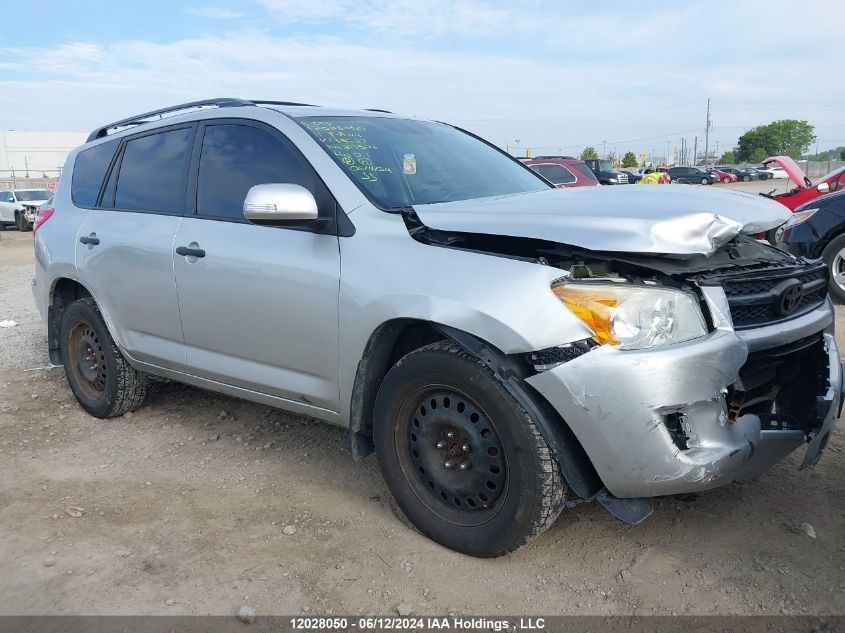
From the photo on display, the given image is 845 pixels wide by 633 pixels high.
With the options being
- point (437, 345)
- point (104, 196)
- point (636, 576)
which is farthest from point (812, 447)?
point (104, 196)

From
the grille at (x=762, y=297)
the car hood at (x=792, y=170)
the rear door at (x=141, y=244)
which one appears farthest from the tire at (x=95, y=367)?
the car hood at (x=792, y=170)

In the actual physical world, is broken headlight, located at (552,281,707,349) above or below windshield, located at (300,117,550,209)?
below

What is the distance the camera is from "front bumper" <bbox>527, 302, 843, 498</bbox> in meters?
2.45

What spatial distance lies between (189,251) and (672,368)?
97.2 inches

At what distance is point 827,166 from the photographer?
2415 inches

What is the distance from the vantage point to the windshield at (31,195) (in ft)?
84.5

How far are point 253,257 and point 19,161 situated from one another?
83058 mm

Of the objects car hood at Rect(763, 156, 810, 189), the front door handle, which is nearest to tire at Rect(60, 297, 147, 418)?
the front door handle

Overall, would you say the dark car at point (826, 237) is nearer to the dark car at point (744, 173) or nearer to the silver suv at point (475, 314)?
the silver suv at point (475, 314)

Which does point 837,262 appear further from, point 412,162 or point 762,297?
point 412,162

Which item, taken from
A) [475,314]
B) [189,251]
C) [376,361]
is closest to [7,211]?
[189,251]

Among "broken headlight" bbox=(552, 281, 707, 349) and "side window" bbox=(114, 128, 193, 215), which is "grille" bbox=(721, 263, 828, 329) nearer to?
"broken headlight" bbox=(552, 281, 707, 349)

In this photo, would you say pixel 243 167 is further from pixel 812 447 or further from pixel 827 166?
pixel 827 166

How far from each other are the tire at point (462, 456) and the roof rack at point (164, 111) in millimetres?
1962
